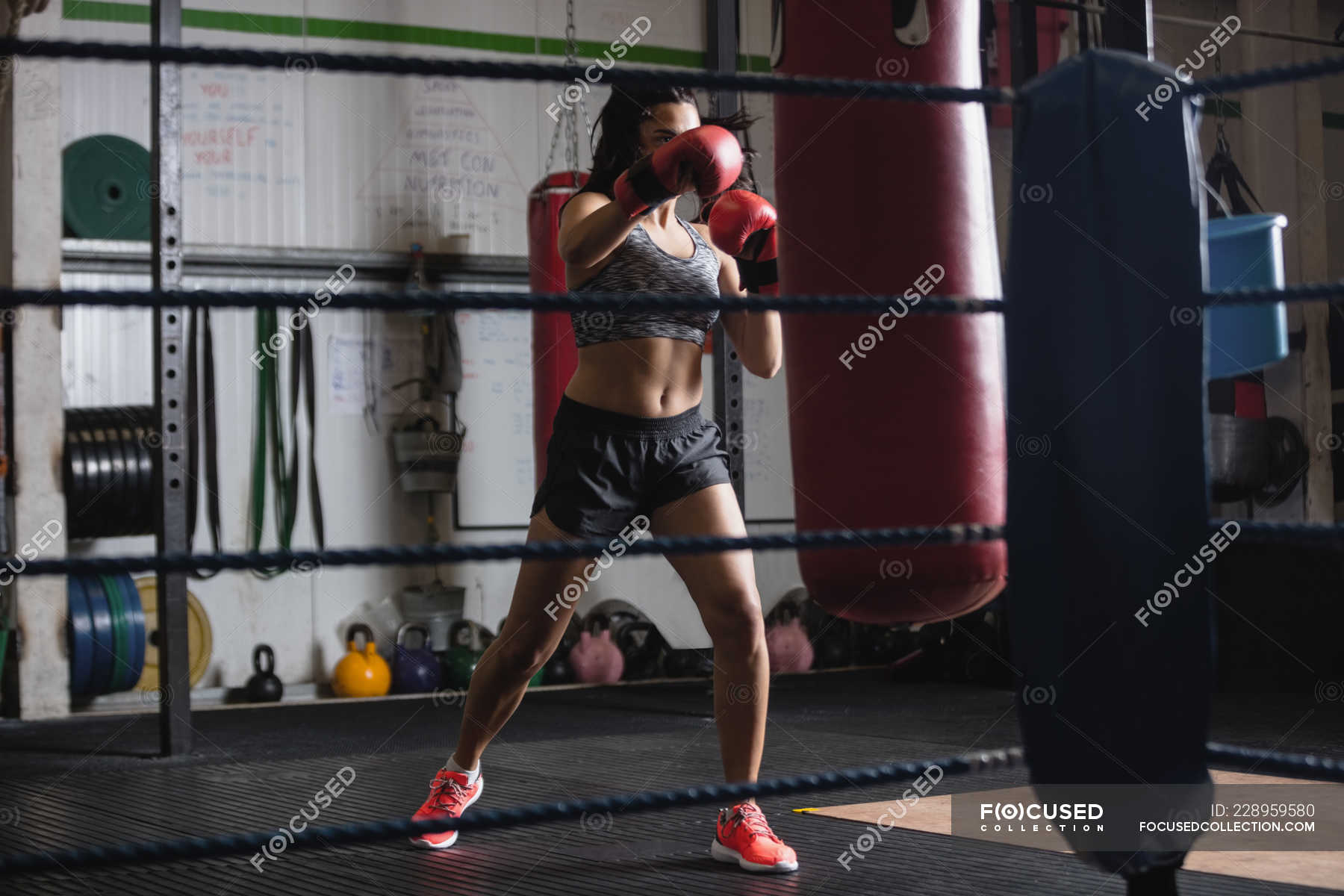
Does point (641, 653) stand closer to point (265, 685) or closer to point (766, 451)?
point (766, 451)

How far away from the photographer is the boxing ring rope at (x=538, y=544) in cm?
100

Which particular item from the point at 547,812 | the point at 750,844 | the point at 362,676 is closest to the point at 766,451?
the point at 362,676

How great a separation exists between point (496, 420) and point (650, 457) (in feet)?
12.8

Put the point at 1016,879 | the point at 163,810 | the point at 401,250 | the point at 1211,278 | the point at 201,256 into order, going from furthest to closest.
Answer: the point at 401,250, the point at 201,256, the point at 1211,278, the point at 163,810, the point at 1016,879

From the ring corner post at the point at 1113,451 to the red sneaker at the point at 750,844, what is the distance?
2.77 feet

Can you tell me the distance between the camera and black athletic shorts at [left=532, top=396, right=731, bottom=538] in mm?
2057

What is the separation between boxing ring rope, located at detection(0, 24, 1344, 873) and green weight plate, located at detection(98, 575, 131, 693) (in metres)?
3.80

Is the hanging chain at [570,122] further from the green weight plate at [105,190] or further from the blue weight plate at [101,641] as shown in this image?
the blue weight plate at [101,641]

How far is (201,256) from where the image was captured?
534cm

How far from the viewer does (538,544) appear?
44.3 inches

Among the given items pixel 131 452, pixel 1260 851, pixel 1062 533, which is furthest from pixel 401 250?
pixel 1062 533

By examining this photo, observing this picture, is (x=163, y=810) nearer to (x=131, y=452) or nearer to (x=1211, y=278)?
(x=131, y=452)

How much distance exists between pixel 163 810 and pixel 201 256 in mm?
3261

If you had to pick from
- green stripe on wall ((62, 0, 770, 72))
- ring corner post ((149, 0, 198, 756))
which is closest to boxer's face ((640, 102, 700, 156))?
ring corner post ((149, 0, 198, 756))
